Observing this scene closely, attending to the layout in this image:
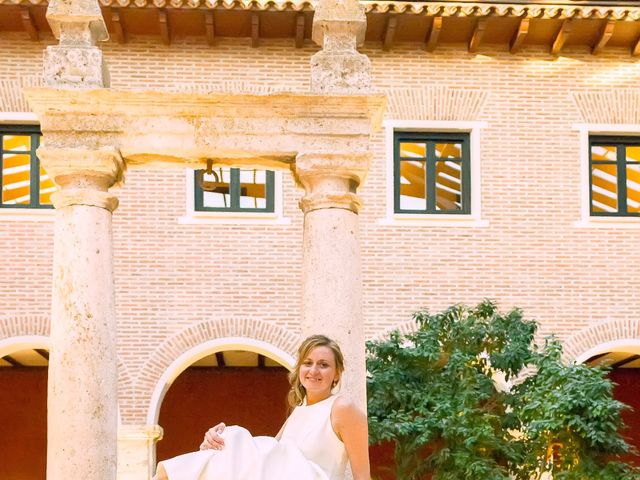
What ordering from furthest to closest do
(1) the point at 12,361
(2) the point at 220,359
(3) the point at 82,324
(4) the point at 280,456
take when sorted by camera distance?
(2) the point at 220,359 → (1) the point at 12,361 → (3) the point at 82,324 → (4) the point at 280,456

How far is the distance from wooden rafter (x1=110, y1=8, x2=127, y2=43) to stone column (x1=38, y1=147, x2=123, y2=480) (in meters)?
7.95

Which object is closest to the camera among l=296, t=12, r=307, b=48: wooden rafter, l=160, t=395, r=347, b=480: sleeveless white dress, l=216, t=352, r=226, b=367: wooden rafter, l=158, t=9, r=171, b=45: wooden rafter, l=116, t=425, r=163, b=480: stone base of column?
l=160, t=395, r=347, b=480: sleeveless white dress

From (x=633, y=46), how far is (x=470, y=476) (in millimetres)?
8269

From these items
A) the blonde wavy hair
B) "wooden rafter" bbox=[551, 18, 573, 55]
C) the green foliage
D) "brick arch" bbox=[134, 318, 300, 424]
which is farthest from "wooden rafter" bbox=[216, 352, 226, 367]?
the blonde wavy hair

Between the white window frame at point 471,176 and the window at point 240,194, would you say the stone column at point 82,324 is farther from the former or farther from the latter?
the white window frame at point 471,176

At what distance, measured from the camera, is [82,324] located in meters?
10.3

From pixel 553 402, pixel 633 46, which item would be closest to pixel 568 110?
pixel 633 46

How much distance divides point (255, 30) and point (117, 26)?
6.25 feet

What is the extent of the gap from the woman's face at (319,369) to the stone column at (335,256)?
4134 mm

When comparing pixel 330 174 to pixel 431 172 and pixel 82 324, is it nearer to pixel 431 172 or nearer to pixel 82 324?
pixel 82 324

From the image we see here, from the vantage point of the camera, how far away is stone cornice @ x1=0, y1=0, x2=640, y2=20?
18.0m

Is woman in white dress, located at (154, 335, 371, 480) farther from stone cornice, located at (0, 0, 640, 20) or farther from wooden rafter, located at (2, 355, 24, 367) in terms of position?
wooden rafter, located at (2, 355, 24, 367)

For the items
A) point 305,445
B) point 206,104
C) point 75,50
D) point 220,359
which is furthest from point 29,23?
point 305,445

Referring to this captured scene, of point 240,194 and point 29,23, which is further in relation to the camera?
point 240,194
